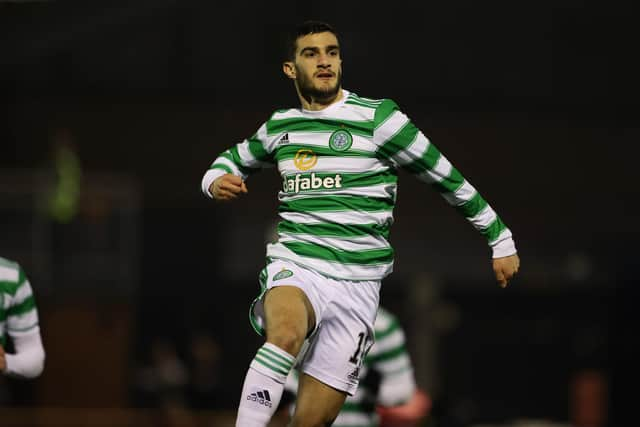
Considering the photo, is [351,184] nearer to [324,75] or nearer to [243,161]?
[324,75]

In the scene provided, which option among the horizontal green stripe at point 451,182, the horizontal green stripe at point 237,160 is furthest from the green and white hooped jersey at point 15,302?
the horizontal green stripe at point 451,182

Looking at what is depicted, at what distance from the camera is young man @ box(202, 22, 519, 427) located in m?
5.34

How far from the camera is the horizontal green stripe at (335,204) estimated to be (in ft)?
17.7

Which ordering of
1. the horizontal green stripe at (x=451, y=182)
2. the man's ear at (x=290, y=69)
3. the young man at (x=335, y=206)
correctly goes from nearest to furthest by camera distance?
1. the young man at (x=335, y=206)
2. the horizontal green stripe at (x=451, y=182)
3. the man's ear at (x=290, y=69)

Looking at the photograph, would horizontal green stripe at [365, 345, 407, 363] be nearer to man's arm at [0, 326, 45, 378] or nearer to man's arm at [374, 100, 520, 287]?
man's arm at [374, 100, 520, 287]

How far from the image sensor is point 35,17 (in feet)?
66.2

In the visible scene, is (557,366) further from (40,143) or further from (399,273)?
(40,143)

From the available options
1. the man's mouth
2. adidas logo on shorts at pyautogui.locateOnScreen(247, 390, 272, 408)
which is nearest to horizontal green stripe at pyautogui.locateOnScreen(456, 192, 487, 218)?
the man's mouth

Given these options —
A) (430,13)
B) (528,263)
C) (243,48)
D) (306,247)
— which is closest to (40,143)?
(243,48)

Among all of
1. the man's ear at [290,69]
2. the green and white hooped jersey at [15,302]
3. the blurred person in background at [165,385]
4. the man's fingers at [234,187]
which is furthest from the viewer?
the blurred person in background at [165,385]

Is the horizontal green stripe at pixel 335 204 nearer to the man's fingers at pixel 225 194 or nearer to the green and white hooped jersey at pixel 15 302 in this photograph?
the man's fingers at pixel 225 194

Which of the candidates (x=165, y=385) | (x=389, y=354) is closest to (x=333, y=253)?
(x=389, y=354)

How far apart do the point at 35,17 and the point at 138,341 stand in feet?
19.3

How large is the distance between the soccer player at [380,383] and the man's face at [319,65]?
7.09 ft
